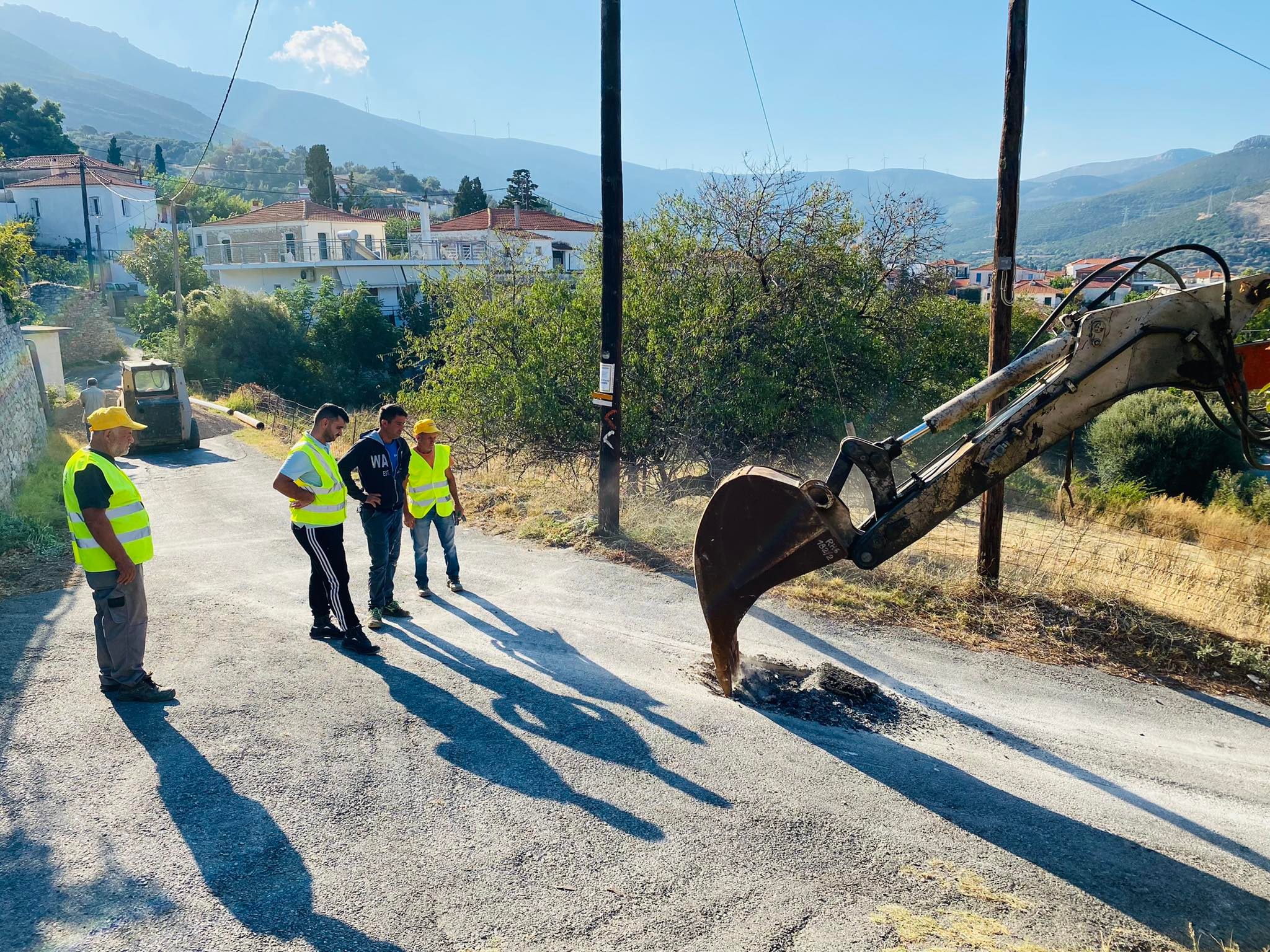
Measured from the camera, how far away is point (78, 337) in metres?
40.0

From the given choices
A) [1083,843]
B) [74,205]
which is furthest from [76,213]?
[1083,843]

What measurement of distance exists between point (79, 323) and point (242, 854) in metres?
44.9

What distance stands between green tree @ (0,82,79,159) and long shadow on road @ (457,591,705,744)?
105 m

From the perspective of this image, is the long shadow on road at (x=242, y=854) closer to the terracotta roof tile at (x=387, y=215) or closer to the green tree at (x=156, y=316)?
the green tree at (x=156, y=316)

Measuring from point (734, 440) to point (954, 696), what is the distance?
313 inches

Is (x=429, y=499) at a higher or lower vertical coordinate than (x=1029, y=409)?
lower

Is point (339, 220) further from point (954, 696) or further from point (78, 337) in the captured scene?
point (954, 696)

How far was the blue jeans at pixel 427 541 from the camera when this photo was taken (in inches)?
325

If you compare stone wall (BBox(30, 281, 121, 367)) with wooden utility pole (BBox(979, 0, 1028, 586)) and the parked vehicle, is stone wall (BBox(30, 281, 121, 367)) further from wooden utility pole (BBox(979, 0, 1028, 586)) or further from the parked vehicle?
wooden utility pole (BBox(979, 0, 1028, 586))

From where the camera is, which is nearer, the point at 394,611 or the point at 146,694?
the point at 146,694

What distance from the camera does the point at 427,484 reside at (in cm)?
817

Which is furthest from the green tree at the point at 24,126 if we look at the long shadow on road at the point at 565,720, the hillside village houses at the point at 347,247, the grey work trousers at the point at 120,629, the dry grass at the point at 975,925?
the dry grass at the point at 975,925

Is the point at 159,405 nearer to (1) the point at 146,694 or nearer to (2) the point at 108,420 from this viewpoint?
(2) the point at 108,420

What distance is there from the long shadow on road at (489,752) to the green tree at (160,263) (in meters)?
50.2
